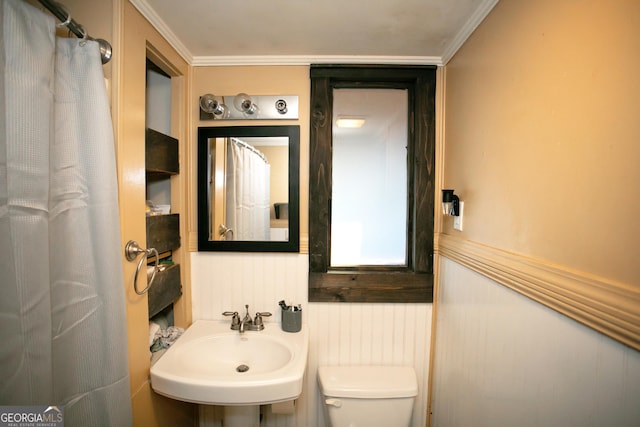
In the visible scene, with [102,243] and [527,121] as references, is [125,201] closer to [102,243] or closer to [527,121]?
[102,243]

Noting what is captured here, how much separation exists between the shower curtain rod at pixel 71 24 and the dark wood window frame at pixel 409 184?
33.7 inches

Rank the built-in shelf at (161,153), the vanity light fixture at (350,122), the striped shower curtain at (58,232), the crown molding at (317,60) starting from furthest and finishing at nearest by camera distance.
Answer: the vanity light fixture at (350,122) < the crown molding at (317,60) < the built-in shelf at (161,153) < the striped shower curtain at (58,232)

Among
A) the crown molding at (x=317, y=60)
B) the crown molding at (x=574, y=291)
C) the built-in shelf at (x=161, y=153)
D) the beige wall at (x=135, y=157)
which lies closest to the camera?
the crown molding at (x=574, y=291)

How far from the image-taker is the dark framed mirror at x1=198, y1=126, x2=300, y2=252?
53.6 inches

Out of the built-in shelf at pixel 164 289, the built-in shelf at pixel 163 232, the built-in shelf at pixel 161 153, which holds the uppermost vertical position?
the built-in shelf at pixel 161 153

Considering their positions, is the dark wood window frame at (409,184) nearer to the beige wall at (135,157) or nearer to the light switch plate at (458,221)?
the light switch plate at (458,221)

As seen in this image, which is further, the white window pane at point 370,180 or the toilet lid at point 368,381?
the white window pane at point 370,180

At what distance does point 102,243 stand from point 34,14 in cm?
65

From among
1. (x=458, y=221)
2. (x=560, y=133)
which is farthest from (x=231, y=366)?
(x=560, y=133)

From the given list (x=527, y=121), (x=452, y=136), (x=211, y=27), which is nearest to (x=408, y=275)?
(x=452, y=136)

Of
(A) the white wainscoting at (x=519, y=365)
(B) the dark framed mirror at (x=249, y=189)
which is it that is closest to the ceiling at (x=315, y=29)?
(B) the dark framed mirror at (x=249, y=189)

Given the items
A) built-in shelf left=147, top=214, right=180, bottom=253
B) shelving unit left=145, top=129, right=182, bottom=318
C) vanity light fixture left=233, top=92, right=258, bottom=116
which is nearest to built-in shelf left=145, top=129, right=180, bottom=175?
shelving unit left=145, top=129, right=182, bottom=318

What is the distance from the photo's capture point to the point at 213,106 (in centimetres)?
133

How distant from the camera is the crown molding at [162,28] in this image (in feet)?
3.18
